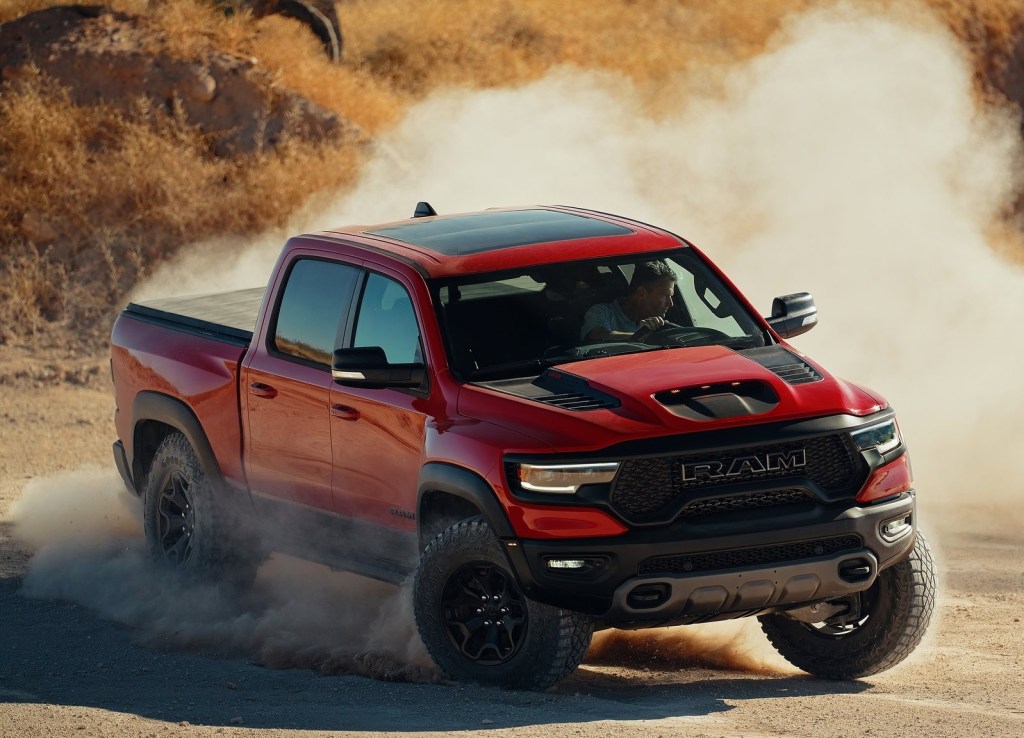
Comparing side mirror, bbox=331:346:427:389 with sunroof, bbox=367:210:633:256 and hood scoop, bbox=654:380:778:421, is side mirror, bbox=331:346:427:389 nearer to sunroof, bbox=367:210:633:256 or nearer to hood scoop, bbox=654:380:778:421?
sunroof, bbox=367:210:633:256

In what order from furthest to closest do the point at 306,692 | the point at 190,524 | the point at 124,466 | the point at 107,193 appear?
the point at 107,193, the point at 124,466, the point at 190,524, the point at 306,692

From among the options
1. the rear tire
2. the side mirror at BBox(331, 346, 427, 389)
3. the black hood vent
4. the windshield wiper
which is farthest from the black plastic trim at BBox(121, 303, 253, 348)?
the black hood vent

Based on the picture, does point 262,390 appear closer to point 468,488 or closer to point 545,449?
point 468,488

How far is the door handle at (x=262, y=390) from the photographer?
761 centimetres

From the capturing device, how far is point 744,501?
600 centimetres

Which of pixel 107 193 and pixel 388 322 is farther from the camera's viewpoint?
pixel 107 193

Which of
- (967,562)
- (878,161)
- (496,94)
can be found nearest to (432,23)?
(496,94)

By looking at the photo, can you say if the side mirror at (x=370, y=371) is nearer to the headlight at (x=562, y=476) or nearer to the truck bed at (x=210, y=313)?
the headlight at (x=562, y=476)

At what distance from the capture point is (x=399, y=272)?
706 cm

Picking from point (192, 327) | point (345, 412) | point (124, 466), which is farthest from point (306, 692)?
point (124, 466)

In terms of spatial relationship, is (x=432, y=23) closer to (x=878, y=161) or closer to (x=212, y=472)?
(x=878, y=161)

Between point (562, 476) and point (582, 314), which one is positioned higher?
point (582, 314)

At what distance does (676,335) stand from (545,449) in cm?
125

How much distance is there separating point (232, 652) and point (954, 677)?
3.08 meters
